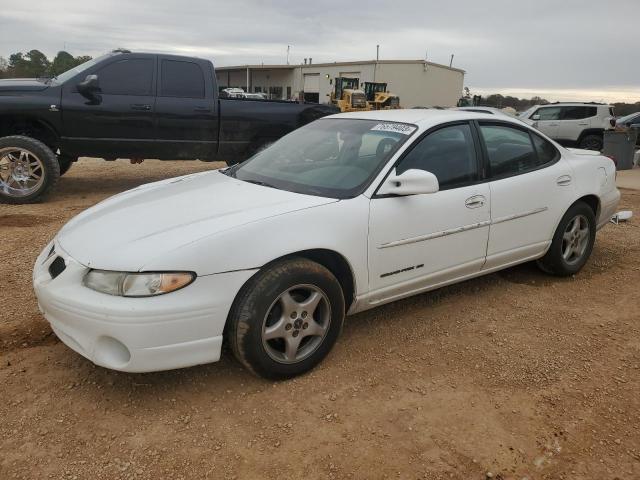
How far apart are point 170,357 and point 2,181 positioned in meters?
5.61

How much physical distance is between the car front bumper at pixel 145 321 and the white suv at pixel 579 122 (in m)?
14.5

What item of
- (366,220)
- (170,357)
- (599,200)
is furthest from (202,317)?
(599,200)

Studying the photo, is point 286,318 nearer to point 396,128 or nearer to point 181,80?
point 396,128

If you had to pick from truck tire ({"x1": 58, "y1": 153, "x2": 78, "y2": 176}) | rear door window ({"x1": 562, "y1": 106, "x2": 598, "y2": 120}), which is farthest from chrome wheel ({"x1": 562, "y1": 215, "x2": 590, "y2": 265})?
rear door window ({"x1": 562, "y1": 106, "x2": 598, "y2": 120})

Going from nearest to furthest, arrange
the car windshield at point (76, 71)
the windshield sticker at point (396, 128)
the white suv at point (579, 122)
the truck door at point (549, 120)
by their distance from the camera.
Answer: the windshield sticker at point (396, 128) → the car windshield at point (76, 71) → the white suv at point (579, 122) → the truck door at point (549, 120)

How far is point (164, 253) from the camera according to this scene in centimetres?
261

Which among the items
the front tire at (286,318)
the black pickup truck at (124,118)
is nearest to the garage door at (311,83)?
the black pickup truck at (124,118)

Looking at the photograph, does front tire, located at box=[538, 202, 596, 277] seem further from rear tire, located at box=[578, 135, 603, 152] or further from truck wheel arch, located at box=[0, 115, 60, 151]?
rear tire, located at box=[578, 135, 603, 152]

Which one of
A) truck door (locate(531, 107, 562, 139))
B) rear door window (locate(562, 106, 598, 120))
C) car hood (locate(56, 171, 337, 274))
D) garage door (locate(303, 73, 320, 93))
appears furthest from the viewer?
garage door (locate(303, 73, 320, 93))

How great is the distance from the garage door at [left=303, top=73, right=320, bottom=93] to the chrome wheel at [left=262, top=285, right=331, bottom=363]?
166ft

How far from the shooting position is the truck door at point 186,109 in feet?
24.7

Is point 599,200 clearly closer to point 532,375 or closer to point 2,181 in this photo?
point 532,375

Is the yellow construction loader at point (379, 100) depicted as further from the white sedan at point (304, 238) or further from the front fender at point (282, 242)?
the front fender at point (282, 242)

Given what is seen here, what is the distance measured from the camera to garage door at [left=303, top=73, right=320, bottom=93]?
51.7m
